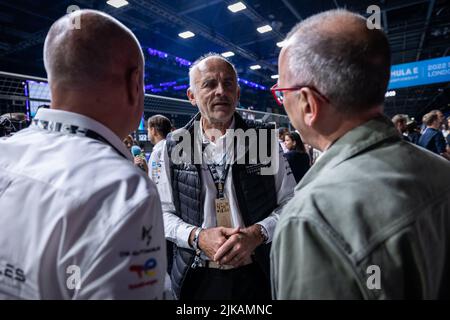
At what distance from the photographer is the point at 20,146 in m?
0.76

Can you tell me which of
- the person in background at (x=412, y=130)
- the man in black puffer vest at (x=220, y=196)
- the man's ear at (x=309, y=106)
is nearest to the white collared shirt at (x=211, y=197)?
the man in black puffer vest at (x=220, y=196)

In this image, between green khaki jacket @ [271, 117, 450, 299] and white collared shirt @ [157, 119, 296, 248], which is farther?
white collared shirt @ [157, 119, 296, 248]

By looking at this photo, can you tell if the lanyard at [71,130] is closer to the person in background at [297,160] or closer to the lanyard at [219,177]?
the lanyard at [219,177]

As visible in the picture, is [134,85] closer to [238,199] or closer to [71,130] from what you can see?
[71,130]

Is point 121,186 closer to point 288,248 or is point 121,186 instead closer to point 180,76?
point 288,248

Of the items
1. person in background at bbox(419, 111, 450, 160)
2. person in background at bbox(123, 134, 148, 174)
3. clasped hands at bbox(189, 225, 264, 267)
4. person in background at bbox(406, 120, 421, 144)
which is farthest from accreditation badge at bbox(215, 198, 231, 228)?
person in background at bbox(406, 120, 421, 144)

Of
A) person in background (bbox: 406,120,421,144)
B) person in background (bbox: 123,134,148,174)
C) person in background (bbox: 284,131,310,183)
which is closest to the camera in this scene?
person in background (bbox: 123,134,148,174)

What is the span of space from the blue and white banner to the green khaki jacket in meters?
9.49

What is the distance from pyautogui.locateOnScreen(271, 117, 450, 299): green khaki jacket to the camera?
2.10 ft

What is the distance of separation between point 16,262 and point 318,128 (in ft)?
2.64

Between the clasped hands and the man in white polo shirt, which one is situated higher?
the man in white polo shirt

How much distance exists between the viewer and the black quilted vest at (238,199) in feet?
5.31

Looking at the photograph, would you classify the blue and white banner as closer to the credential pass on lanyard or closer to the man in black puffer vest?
the man in black puffer vest
